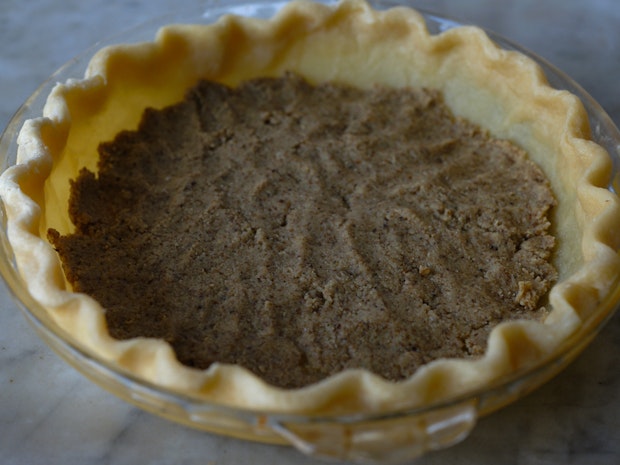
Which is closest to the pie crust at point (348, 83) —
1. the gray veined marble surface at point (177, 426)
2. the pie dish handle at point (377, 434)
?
the pie dish handle at point (377, 434)

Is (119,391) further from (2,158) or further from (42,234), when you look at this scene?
(2,158)

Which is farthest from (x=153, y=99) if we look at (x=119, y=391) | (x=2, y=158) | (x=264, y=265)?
(x=119, y=391)

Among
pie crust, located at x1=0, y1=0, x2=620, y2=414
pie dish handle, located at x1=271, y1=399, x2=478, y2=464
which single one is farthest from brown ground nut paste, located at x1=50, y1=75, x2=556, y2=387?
pie dish handle, located at x1=271, y1=399, x2=478, y2=464

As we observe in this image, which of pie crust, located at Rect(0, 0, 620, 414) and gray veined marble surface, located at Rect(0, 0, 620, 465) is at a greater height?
pie crust, located at Rect(0, 0, 620, 414)

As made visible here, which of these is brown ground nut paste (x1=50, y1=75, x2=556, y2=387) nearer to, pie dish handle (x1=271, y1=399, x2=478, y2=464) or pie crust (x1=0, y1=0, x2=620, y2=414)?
pie crust (x1=0, y1=0, x2=620, y2=414)

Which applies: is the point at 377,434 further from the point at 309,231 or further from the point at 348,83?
the point at 348,83

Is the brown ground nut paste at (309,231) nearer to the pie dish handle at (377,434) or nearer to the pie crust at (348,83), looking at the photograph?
the pie crust at (348,83)
